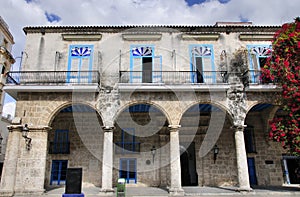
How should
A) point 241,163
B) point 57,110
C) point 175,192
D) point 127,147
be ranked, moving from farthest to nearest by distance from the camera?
point 127,147
point 57,110
point 241,163
point 175,192

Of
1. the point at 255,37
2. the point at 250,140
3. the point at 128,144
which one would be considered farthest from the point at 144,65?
the point at 250,140

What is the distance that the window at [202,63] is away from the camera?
11.1m

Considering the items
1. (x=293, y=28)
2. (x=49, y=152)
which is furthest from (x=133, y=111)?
(x=293, y=28)

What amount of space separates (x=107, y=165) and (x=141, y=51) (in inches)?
224

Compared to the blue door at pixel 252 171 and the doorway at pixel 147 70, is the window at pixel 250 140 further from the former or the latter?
the doorway at pixel 147 70

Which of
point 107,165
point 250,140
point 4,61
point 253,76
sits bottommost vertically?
point 107,165

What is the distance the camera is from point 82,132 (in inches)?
479

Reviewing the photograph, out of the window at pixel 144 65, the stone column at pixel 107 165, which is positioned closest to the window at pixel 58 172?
the stone column at pixel 107 165

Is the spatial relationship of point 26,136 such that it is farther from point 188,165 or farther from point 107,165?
point 188,165

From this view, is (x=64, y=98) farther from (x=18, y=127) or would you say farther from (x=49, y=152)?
(x=49, y=152)

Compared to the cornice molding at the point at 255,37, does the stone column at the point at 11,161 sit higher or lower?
lower

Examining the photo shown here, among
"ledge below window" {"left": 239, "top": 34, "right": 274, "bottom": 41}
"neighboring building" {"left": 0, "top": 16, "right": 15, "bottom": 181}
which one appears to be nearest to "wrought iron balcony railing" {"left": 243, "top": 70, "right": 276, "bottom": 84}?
"ledge below window" {"left": 239, "top": 34, "right": 274, "bottom": 41}

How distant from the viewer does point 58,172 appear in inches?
457

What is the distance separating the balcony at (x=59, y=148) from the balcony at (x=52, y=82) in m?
3.11
